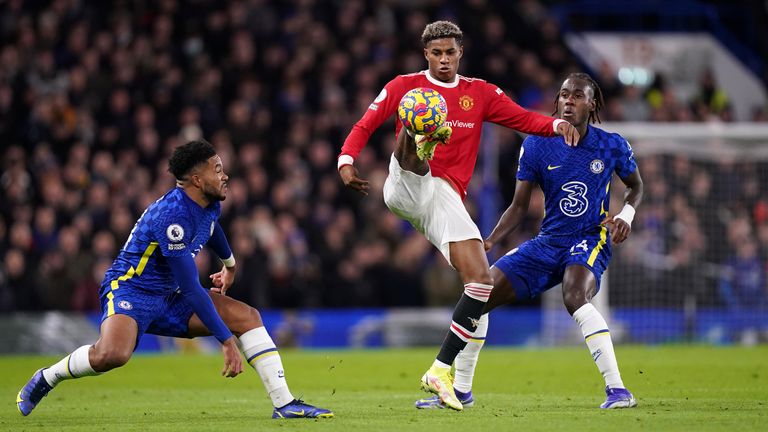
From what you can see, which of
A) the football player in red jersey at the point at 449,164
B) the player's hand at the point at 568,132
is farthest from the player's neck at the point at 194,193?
the player's hand at the point at 568,132

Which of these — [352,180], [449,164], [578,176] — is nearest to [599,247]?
[578,176]

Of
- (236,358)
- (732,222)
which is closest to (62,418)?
(236,358)

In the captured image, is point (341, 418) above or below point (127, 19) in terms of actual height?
below

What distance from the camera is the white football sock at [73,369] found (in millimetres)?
8391

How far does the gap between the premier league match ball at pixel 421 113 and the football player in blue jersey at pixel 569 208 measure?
54.4 inches

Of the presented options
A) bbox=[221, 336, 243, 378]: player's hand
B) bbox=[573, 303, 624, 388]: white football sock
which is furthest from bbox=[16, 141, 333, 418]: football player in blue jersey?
bbox=[573, 303, 624, 388]: white football sock

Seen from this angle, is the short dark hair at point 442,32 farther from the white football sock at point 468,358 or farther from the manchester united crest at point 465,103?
the white football sock at point 468,358

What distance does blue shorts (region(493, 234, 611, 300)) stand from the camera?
920 centimetres

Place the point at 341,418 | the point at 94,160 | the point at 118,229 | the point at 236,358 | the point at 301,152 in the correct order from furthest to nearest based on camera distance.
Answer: the point at 301,152 < the point at 94,160 < the point at 118,229 < the point at 341,418 < the point at 236,358

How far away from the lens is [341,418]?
27.2 ft

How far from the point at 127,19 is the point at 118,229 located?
5.45m

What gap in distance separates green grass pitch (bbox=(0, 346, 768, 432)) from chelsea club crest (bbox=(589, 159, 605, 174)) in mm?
1755

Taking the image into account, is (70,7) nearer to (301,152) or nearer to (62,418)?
(301,152)

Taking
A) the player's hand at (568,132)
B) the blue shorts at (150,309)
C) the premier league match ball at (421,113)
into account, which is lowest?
the blue shorts at (150,309)
